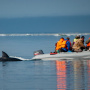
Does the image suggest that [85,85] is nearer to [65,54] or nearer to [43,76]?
[43,76]

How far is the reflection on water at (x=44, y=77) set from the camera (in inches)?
768

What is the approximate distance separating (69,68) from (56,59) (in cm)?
640

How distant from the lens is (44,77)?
2242 centimetres

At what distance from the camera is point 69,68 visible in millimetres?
26469

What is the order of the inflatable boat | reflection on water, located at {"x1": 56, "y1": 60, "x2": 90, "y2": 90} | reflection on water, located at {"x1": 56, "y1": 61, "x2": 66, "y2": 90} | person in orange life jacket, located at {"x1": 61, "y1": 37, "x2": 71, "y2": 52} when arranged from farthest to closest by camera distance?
person in orange life jacket, located at {"x1": 61, "y1": 37, "x2": 71, "y2": 52} → the inflatable boat → reflection on water, located at {"x1": 56, "y1": 61, "x2": 66, "y2": 90} → reflection on water, located at {"x1": 56, "y1": 60, "x2": 90, "y2": 90}

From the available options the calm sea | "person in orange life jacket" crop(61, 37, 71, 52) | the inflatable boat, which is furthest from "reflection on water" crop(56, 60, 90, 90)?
"person in orange life jacket" crop(61, 37, 71, 52)

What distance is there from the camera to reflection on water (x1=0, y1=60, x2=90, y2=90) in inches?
768

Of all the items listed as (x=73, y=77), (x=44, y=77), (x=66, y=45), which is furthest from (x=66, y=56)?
(x=73, y=77)

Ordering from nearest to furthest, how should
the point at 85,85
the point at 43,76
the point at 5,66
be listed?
the point at 85,85, the point at 43,76, the point at 5,66

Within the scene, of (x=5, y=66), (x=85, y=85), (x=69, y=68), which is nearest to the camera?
(x=85, y=85)

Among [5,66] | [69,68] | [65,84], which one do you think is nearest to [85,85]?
[65,84]

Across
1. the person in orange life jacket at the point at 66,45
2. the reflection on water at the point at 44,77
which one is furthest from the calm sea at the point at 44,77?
the person in orange life jacket at the point at 66,45

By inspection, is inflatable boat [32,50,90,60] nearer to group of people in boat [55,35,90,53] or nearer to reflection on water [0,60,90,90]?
group of people in boat [55,35,90,53]

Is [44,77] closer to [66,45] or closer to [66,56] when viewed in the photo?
[66,56]
